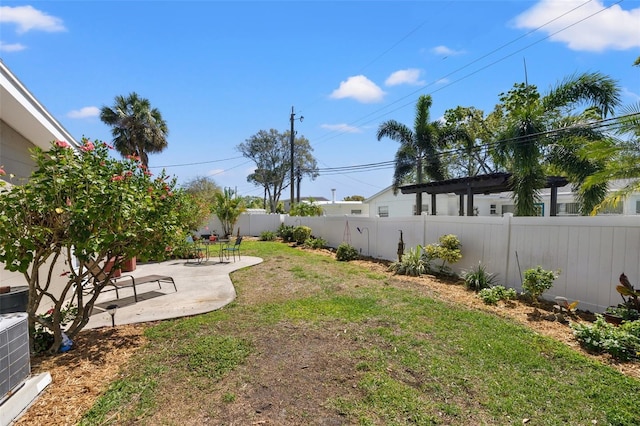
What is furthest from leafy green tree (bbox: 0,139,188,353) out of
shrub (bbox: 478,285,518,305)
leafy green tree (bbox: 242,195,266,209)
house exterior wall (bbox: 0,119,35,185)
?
leafy green tree (bbox: 242,195,266,209)

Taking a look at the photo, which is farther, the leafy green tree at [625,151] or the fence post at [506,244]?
the fence post at [506,244]

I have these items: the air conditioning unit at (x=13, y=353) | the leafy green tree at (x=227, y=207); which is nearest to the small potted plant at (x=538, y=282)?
the air conditioning unit at (x=13, y=353)

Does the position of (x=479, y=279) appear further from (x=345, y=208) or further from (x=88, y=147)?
(x=345, y=208)

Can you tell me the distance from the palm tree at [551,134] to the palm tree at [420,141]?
7.79 m

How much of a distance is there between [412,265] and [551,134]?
22.8 ft

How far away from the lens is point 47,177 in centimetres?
323

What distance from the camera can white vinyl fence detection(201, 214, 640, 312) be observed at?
527cm

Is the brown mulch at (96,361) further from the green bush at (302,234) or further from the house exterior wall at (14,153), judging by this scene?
the green bush at (302,234)

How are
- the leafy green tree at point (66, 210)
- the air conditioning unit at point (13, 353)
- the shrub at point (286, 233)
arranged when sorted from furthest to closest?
the shrub at point (286, 233) < the leafy green tree at point (66, 210) < the air conditioning unit at point (13, 353)

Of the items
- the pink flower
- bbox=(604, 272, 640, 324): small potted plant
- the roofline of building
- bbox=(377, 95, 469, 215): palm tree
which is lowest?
bbox=(604, 272, 640, 324): small potted plant

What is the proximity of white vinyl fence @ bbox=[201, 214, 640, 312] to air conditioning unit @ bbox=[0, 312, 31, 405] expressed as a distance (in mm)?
7750

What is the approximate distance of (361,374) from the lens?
3.39 meters

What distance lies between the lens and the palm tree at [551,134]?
33.3 ft

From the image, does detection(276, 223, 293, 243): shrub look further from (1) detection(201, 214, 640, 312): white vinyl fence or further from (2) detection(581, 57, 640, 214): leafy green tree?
(2) detection(581, 57, 640, 214): leafy green tree
